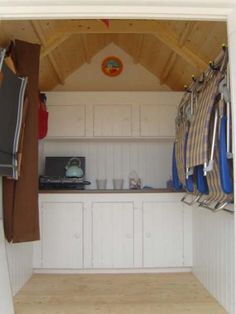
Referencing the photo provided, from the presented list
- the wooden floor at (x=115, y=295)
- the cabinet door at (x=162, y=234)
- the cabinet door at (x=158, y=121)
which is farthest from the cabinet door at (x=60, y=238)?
the cabinet door at (x=158, y=121)

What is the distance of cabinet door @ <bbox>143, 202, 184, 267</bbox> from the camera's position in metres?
4.12

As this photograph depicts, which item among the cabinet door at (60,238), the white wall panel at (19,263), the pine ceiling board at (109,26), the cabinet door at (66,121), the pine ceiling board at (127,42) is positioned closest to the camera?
the white wall panel at (19,263)

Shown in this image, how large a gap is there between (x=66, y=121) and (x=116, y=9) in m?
2.99

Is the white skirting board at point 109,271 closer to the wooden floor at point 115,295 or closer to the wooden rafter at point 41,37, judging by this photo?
the wooden floor at point 115,295

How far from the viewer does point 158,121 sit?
468cm

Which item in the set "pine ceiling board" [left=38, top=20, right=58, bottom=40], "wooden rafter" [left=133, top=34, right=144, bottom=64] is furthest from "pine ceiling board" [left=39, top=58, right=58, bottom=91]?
"wooden rafter" [left=133, top=34, right=144, bottom=64]

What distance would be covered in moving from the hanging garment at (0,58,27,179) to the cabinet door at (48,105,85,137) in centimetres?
174

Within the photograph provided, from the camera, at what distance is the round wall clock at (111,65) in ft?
16.5

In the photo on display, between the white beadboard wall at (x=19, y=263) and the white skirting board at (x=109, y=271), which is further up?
the white beadboard wall at (x=19, y=263)

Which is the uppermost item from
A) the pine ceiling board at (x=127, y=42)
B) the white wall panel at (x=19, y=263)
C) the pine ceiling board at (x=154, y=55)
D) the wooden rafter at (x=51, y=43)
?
the pine ceiling board at (x=127, y=42)

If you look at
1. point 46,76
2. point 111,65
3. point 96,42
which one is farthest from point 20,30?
point 111,65

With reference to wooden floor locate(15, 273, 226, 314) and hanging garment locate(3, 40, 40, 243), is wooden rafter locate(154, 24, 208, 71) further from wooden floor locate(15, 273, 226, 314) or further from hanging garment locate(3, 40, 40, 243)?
wooden floor locate(15, 273, 226, 314)

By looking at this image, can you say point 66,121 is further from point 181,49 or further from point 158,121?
point 181,49

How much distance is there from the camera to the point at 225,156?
2.31m
